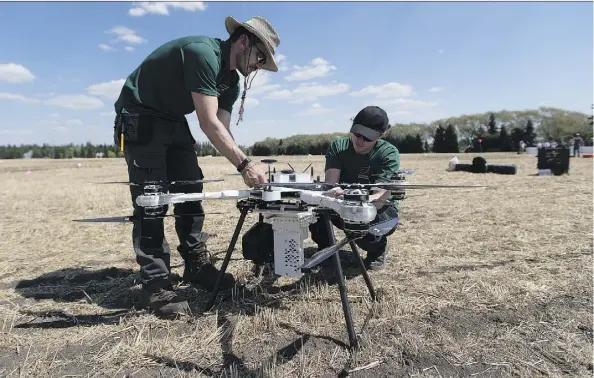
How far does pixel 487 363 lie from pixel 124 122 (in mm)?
3699

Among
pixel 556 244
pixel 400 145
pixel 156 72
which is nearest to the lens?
pixel 156 72

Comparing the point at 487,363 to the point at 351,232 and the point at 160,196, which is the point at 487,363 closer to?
the point at 351,232

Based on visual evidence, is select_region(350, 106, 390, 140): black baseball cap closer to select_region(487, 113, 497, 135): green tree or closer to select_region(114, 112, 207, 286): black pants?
select_region(114, 112, 207, 286): black pants

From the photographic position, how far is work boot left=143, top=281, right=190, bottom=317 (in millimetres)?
3799

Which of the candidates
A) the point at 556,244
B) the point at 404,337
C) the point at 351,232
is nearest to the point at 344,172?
the point at 404,337

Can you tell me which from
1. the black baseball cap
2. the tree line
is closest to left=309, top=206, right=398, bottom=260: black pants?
the black baseball cap

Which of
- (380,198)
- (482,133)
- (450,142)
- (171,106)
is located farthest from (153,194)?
(482,133)

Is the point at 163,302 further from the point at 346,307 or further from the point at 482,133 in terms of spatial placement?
the point at 482,133

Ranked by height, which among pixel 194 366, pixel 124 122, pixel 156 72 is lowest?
pixel 194 366

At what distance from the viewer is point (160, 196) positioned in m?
3.34

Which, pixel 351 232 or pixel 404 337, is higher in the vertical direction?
pixel 351 232

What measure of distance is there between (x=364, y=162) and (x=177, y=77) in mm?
2440

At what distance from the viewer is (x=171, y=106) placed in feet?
13.0

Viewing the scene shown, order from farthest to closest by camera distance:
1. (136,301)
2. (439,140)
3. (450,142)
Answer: (439,140)
(450,142)
(136,301)
